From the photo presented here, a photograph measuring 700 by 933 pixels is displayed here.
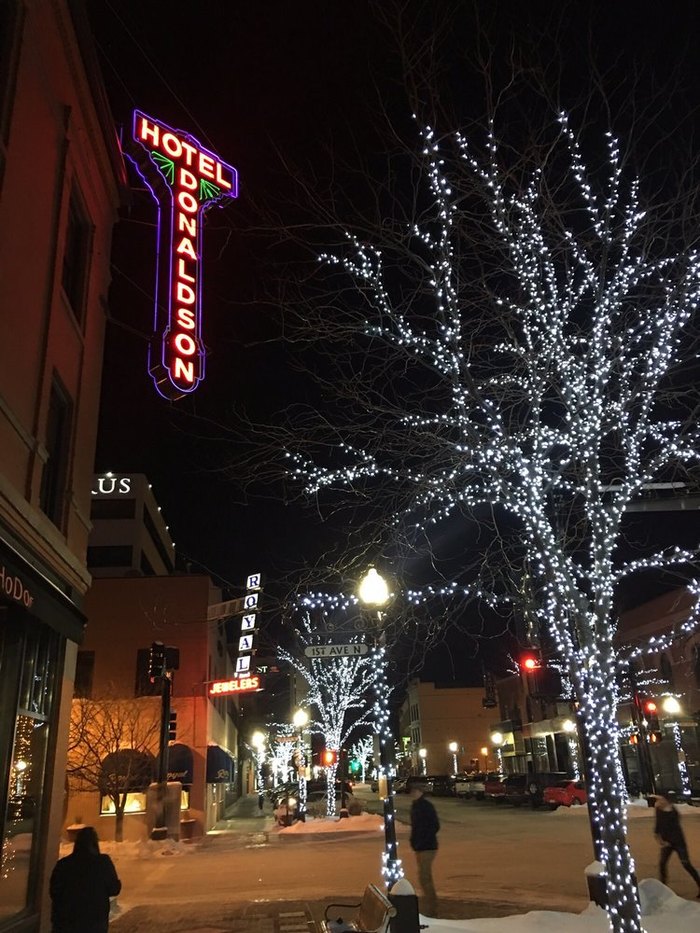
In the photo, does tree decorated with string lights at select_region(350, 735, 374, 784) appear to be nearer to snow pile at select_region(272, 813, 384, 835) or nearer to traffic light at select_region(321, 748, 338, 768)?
traffic light at select_region(321, 748, 338, 768)

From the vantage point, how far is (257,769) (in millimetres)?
103812

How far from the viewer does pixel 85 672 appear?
3195 centimetres

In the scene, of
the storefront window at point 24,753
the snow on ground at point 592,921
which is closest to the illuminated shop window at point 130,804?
the storefront window at point 24,753

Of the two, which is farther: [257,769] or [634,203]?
[257,769]

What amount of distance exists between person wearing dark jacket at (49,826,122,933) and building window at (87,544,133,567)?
50.0 meters

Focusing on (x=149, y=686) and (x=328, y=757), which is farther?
(x=328, y=757)

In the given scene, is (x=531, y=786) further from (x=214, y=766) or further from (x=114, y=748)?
(x=114, y=748)

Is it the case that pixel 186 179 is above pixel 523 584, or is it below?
above

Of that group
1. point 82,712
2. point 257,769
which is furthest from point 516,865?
point 257,769

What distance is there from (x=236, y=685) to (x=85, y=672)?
616 cm

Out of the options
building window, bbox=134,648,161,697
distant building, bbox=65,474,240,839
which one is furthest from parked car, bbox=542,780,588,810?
building window, bbox=134,648,161,697

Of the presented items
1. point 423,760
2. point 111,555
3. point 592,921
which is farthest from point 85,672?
point 423,760

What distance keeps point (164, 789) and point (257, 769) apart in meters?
84.9

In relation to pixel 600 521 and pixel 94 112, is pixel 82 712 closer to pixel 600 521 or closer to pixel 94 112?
pixel 94 112
